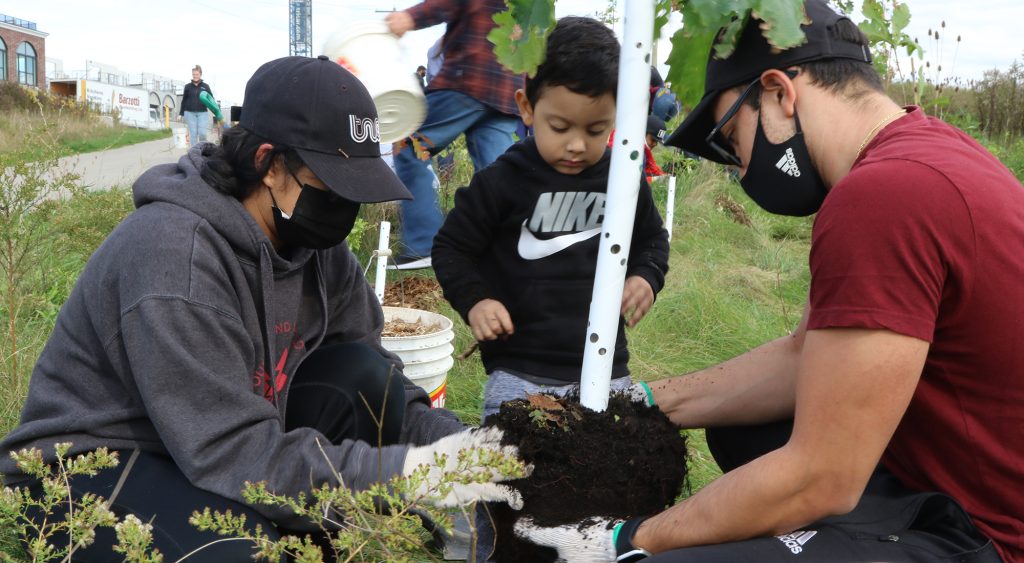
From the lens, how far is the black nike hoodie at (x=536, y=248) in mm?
2623

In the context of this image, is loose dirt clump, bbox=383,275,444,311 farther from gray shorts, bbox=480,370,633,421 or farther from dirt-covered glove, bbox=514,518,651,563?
dirt-covered glove, bbox=514,518,651,563

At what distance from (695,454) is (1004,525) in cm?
167

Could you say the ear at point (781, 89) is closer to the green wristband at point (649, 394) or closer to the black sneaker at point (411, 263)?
the green wristband at point (649, 394)

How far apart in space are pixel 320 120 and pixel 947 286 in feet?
5.10

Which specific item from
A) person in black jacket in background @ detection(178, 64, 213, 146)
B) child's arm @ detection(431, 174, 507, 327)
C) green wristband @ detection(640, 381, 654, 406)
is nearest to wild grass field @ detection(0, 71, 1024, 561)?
green wristband @ detection(640, 381, 654, 406)

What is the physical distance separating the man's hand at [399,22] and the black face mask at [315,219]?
1.91 m

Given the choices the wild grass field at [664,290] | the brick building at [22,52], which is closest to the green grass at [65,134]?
the wild grass field at [664,290]

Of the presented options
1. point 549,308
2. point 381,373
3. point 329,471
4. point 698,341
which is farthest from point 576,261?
point 698,341

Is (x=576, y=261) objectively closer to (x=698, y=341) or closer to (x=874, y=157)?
(x=874, y=157)

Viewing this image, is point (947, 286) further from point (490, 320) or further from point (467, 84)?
point (467, 84)

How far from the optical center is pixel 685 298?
5.37 m

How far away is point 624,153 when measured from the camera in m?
1.80

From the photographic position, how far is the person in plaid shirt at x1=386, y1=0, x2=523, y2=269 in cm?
400

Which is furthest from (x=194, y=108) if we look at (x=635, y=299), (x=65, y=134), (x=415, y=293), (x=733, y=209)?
(x=635, y=299)
